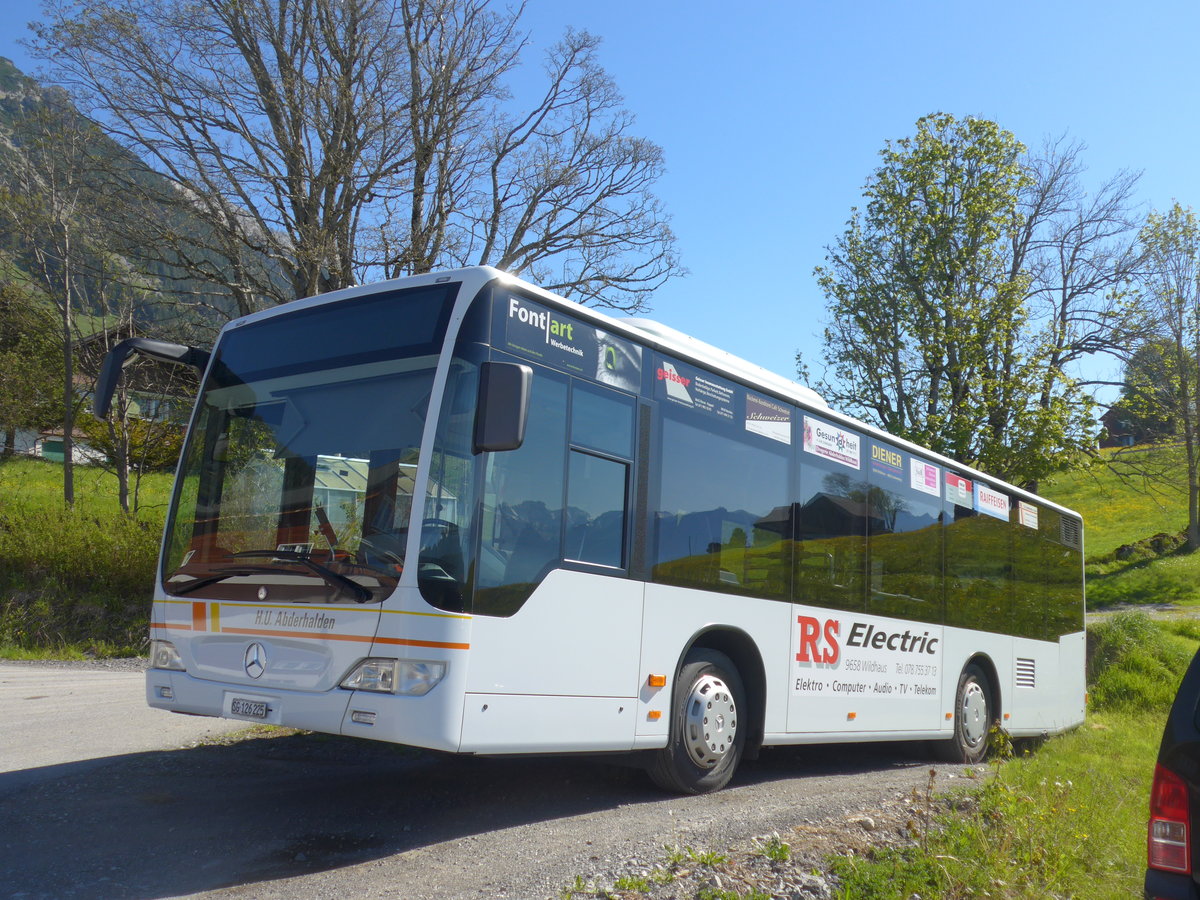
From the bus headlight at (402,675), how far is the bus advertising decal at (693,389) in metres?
2.68

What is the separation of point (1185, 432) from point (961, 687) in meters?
27.0

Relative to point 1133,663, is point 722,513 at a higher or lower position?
higher

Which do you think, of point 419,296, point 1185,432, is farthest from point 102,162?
point 1185,432

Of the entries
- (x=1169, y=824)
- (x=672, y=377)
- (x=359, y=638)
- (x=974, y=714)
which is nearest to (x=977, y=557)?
(x=974, y=714)

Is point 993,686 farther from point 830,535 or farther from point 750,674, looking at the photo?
point 750,674

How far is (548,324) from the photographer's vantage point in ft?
20.8

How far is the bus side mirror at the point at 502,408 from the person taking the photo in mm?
5379

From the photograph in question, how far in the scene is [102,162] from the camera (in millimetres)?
18203

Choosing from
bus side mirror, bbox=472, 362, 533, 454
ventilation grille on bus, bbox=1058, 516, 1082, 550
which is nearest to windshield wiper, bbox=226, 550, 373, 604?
bus side mirror, bbox=472, 362, 533, 454

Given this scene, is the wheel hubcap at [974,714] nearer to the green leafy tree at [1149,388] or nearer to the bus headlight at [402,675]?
the bus headlight at [402,675]

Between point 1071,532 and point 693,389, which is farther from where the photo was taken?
point 1071,532

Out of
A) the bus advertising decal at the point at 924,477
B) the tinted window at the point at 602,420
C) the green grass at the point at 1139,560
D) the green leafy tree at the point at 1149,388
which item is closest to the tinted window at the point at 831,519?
the bus advertising decal at the point at 924,477

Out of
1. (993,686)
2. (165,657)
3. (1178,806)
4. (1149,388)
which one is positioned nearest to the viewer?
(1178,806)

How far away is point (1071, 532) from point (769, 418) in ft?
26.9
